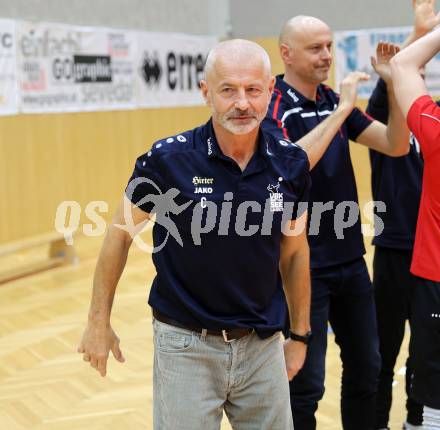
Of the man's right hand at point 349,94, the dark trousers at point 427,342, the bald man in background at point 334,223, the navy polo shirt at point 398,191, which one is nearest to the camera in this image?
the dark trousers at point 427,342

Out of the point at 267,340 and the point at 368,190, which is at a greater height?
the point at 267,340

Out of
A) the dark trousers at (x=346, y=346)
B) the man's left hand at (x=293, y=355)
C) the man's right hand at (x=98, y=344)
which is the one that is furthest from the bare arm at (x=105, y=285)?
the dark trousers at (x=346, y=346)

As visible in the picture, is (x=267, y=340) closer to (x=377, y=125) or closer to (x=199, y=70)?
(x=377, y=125)

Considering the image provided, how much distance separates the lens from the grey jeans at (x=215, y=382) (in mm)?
2363

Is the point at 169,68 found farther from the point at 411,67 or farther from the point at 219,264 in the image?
the point at 219,264

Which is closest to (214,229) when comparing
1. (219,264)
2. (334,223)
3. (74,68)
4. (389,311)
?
(219,264)

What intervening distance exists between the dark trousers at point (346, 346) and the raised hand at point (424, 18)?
3.40 feet

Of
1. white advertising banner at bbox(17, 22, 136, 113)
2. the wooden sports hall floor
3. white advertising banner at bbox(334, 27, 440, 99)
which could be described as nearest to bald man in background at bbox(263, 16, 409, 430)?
the wooden sports hall floor

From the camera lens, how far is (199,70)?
1211 cm

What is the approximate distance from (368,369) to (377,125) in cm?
110

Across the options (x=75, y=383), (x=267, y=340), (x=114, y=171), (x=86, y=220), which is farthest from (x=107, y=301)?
(x=114, y=171)

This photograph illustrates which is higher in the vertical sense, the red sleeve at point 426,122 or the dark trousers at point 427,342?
the red sleeve at point 426,122

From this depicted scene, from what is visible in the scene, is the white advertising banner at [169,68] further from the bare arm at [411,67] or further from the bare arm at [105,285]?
the bare arm at [105,285]

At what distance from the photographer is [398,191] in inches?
156
